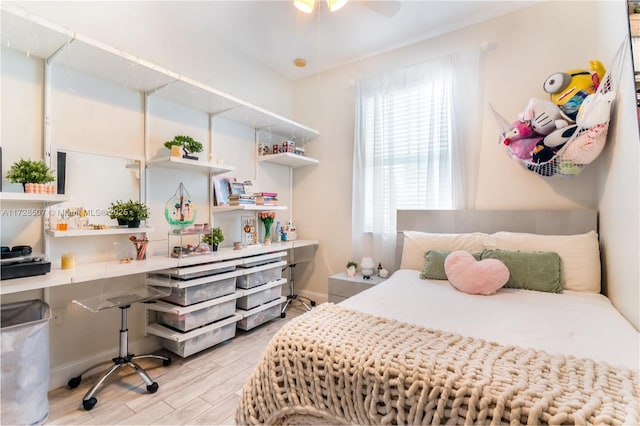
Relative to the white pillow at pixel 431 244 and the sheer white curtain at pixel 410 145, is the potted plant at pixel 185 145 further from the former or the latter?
the white pillow at pixel 431 244

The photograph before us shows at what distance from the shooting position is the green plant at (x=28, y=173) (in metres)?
1.56

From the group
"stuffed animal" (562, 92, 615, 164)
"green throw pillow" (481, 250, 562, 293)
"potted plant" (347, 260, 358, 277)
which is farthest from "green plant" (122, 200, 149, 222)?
"stuffed animal" (562, 92, 615, 164)

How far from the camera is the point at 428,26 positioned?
2711mm

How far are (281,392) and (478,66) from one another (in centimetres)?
291

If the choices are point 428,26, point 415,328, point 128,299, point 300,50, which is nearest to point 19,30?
point 128,299

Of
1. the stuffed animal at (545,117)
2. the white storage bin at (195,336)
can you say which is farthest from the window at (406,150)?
the white storage bin at (195,336)

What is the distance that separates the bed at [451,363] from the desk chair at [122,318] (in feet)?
3.37

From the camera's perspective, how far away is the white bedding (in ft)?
3.53

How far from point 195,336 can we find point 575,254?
2616mm

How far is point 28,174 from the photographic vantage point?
5.17ft

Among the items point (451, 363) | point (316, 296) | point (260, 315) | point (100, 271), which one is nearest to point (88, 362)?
point (100, 271)

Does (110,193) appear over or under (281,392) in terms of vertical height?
over

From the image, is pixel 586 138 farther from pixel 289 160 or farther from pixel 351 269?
pixel 289 160

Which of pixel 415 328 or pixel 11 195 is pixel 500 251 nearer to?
pixel 415 328
